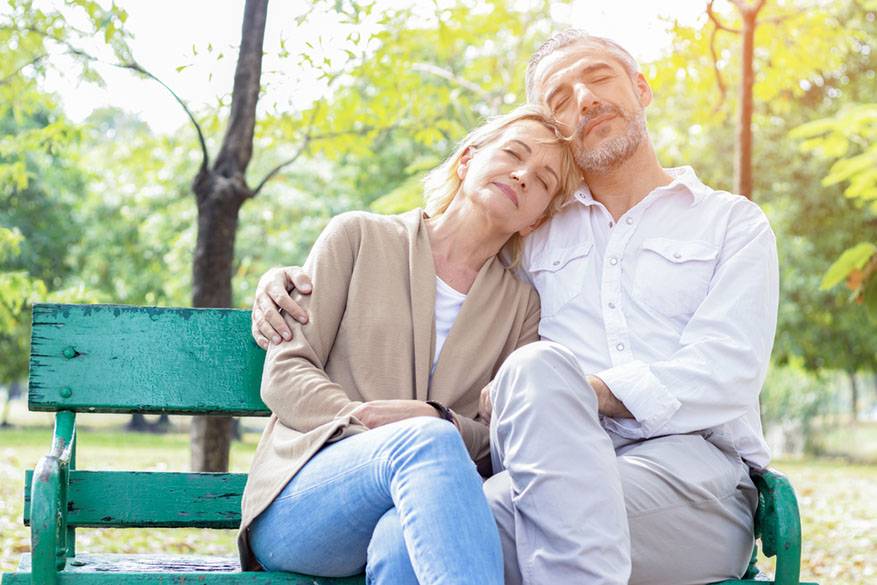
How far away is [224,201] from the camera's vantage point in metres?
4.62

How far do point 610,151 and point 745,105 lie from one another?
2.74 metres

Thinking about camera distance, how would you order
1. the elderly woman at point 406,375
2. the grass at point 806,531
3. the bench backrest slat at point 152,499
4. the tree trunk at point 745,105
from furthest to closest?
the grass at point 806,531, the tree trunk at point 745,105, the bench backrest slat at point 152,499, the elderly woman at point 406,375

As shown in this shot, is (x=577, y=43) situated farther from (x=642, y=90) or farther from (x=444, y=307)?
(x=444, y=307)

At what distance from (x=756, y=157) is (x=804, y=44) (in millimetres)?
12974

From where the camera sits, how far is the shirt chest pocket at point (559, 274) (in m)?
3.06

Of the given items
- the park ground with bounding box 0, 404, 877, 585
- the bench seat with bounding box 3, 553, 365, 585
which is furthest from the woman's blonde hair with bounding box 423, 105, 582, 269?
the park ground with bounding box 0, 404, 877, 585

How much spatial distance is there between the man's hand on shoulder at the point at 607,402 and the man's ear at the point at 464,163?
91cm

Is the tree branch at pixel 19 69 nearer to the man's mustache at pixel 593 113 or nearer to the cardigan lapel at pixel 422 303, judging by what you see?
the cardigan lapel at pixel 422 303

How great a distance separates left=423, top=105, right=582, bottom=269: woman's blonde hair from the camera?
3166 mm

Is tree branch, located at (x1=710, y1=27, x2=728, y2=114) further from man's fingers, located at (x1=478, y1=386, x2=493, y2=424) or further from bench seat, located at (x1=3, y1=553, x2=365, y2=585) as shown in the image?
bench seat, located at (x1=3, y1=553, x2=365, y2=585)

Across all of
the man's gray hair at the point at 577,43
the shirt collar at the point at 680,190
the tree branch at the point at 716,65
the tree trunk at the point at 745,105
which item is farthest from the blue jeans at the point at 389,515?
the tree branch at the point at 716,65

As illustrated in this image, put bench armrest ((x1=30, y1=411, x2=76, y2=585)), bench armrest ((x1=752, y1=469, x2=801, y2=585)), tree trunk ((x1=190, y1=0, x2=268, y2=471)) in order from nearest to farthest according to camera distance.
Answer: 1. bench armrest ((x1=30, y1=411, x2=76, y2=585))
2. bench armrest ((x1=752, y1=469, x2=801, y2=585))
3. tree trunk ((x1=190, y1=0, x2=268, y2=471))

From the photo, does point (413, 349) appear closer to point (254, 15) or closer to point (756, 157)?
point (254, 15)

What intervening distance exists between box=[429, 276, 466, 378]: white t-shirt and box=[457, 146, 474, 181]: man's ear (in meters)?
0.41
